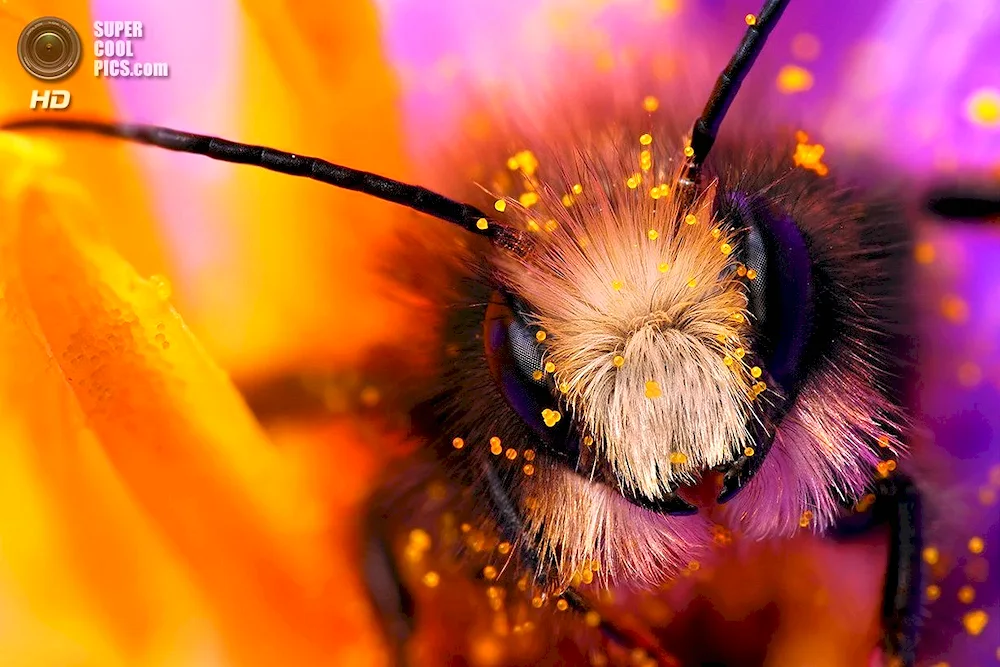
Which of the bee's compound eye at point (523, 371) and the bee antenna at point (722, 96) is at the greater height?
the bee antenna at point (722, 96)

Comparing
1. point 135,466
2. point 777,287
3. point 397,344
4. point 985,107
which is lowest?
point 135,466

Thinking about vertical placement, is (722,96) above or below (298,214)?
above

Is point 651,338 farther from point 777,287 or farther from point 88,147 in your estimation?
point 88,147

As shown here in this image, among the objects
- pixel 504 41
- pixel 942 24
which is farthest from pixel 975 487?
pixel 504 41

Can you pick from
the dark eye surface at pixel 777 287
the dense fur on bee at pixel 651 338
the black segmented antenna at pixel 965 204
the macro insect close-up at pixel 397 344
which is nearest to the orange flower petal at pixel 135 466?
the macro insect close-up at pixel 397 344

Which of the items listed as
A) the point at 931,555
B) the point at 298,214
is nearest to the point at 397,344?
the point at 298,214
